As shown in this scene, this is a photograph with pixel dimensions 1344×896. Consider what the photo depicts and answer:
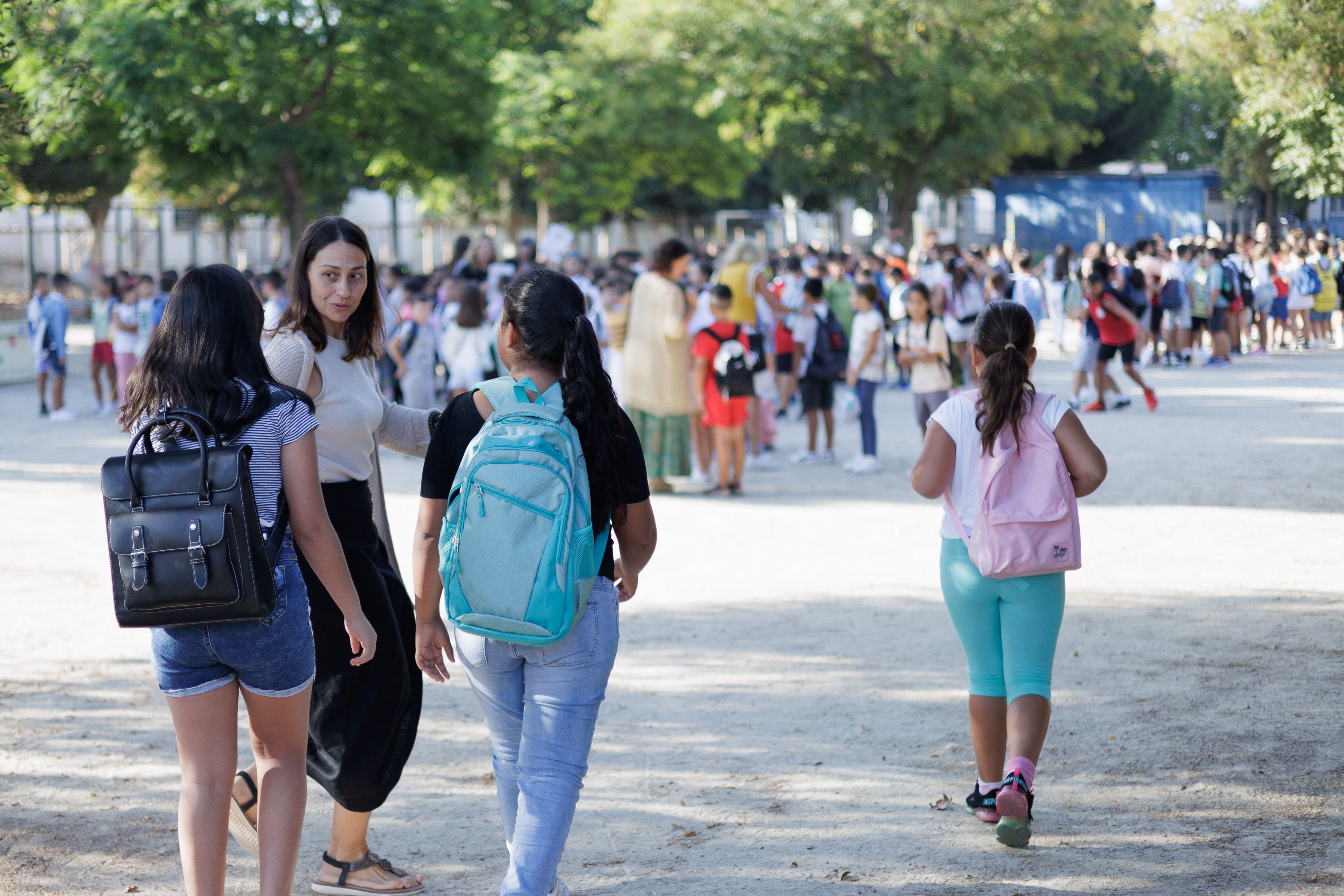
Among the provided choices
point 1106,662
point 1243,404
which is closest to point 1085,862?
point 1106,662

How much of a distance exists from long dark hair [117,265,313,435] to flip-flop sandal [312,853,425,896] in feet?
4.86

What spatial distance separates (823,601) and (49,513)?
5950 mm

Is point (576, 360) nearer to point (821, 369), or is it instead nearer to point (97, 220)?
point (821, 369)

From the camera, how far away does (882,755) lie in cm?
480

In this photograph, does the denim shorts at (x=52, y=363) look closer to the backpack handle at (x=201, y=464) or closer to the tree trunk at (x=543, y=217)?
the backpack handle at (x=201, y=464)

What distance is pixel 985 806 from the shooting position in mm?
4164

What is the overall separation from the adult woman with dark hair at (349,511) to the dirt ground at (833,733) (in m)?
0.53

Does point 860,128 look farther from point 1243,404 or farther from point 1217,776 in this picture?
point 1217,776

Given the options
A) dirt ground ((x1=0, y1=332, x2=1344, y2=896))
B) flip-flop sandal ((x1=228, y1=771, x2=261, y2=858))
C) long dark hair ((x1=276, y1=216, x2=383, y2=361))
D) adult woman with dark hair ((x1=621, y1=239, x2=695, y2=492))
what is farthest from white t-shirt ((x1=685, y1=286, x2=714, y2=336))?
flip-flop sandal ((x1=228, y1=771, x2=261, y2=858))

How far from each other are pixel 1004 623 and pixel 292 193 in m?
18.1

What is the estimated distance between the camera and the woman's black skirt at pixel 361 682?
3492mm

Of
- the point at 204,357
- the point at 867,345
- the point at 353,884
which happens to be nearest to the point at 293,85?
the point at 867,345

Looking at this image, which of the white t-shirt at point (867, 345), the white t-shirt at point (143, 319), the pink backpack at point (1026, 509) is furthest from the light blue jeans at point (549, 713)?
the white t-shirt at point (143, 319)

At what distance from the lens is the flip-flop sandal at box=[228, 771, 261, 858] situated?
11.6 ft
